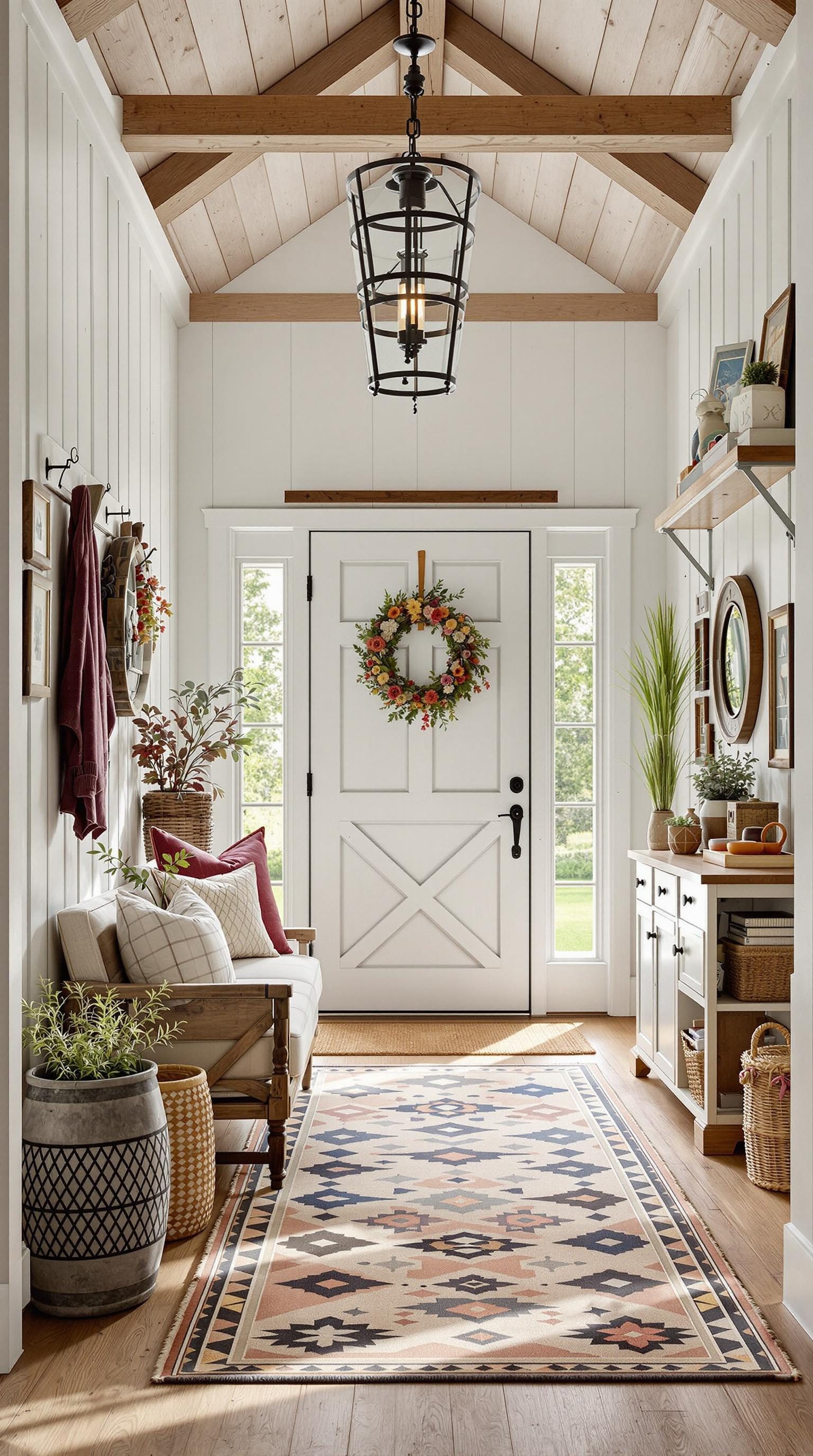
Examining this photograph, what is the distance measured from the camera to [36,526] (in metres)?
3.00

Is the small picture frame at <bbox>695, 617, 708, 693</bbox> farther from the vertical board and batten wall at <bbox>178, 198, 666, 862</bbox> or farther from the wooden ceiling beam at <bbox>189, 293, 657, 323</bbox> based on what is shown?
the wooden ceiling beam at <bbox>189, 293, 657, 323</bbox>

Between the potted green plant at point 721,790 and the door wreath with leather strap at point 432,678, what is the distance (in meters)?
1.64

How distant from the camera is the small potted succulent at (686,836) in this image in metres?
4.34

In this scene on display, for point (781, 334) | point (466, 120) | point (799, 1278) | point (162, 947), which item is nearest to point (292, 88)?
point (466, 120)

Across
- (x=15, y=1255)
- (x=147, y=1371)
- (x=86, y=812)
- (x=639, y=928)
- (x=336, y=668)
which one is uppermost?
(x=336, y=668)

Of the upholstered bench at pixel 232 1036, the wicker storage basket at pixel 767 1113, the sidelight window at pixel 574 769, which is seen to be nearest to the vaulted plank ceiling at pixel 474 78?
the sidelight window at pixel 574 769

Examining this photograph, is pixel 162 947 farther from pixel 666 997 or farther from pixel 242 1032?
pixel 666 997

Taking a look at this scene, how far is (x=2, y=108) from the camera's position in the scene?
256cm

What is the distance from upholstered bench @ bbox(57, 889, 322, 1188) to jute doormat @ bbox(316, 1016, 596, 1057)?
1.53 meters

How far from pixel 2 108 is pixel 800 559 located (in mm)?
2016

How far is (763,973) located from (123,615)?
224cm

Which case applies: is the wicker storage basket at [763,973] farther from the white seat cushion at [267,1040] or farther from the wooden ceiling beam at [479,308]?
the wooden ceiling beam at [479,308]

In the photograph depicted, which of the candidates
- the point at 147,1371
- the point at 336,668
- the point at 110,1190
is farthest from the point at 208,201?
the point at 147,1371

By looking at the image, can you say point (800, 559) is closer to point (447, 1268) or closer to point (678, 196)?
point (447, 1268)
